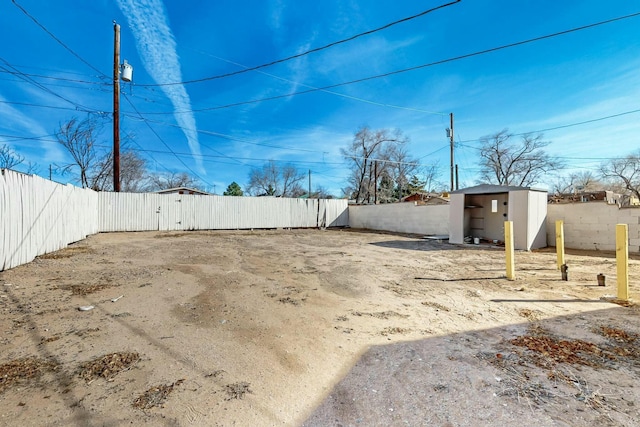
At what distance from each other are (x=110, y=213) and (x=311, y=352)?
1323 centimetres

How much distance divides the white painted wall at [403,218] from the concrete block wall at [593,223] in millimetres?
3972

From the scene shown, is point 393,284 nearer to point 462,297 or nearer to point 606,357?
point 462,297

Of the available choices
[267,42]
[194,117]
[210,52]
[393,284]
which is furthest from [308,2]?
[194,117]

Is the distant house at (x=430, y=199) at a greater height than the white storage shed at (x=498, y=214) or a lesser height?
greater

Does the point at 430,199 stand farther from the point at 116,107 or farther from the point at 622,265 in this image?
the point at 116,107

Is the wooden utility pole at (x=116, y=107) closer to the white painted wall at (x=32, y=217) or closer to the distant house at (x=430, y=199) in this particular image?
the white painted wall at (x=32, y=217)

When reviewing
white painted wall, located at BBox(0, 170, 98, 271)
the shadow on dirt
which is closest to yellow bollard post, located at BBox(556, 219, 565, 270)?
the shadow on dirt

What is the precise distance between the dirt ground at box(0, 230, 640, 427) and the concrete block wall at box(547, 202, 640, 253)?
17.4 feet

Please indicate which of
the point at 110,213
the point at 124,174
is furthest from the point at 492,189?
the point at 124,174

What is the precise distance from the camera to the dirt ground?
1.54 metres

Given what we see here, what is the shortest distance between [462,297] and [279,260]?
3.90m

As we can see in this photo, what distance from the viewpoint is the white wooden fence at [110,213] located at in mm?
4855

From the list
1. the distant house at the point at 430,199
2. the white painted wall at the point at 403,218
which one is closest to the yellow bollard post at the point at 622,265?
the white painted wall at the point at 403,218

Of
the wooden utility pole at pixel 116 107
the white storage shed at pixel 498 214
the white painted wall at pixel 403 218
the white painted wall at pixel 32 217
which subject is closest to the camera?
the white painted wall at pixel 32 217
